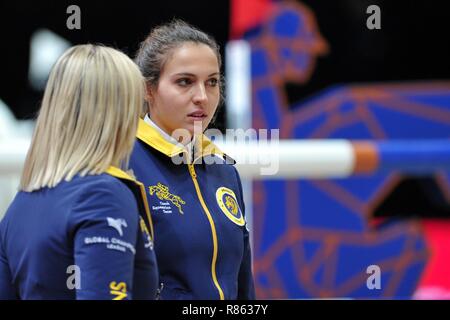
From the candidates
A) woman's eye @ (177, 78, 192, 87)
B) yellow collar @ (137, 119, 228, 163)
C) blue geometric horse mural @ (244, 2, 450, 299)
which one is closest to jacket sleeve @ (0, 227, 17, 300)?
yellow collar @ (137, 119, 228, 163)

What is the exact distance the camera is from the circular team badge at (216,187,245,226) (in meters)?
Result: 1.58

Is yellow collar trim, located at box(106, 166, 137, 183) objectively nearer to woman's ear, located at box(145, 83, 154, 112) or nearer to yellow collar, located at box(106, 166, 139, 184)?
yellow collar, located at box(106, 166, 139, 184)

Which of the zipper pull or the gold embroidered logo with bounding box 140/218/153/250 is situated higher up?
the zipper pull

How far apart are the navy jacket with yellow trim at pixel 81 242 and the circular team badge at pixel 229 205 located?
0.39 meters

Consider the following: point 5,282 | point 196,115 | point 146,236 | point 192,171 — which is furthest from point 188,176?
point 5,282

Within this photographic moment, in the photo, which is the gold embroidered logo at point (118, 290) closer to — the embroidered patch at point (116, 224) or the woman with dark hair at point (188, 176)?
the embroidered patch at point (116, 224)

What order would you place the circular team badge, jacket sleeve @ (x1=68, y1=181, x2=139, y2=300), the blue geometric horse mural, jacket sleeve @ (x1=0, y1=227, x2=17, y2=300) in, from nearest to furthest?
jacket sleeve @ (x1=68, y1=181, x2=139, y2=300)
jacket sleeve @ (x1=0, y1=227, x2=17, y2=300)
the circular team badge
the blue geometric horse mural

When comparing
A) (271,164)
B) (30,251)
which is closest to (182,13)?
(271,164)

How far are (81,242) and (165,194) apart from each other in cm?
40

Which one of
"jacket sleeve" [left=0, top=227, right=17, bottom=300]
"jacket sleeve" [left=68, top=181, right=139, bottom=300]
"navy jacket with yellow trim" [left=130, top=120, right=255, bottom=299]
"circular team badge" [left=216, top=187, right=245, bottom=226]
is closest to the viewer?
"jacket sleeve" [left=68, top=181, right=139, bottom=300]

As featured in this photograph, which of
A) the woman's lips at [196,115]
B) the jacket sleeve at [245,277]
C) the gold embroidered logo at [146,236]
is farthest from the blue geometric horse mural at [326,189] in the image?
the gold embroidered logo at [146,236]

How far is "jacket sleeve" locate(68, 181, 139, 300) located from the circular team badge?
0.45 metres

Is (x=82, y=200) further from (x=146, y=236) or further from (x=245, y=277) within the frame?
(x=245, y=277)
